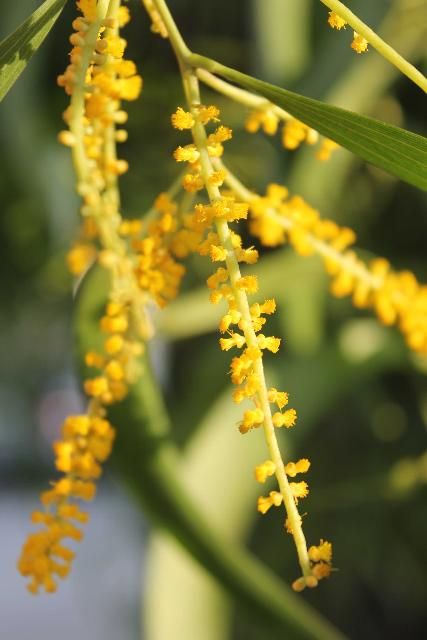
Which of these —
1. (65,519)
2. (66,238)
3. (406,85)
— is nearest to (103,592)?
(66,238)

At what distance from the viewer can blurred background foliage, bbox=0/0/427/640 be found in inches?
26.6

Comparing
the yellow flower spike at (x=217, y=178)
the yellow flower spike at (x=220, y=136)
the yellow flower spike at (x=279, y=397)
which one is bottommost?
the yellow flower spike at (x=279, y=397)

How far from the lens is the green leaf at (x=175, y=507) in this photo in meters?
0.53

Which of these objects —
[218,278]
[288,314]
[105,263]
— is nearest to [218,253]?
[218,278]

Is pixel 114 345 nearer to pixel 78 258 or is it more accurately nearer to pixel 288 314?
pixel 78 258

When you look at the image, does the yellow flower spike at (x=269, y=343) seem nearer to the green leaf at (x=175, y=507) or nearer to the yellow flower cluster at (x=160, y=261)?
the yellow flower cluster at (x=160, y=261)

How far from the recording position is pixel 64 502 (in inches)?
13.6

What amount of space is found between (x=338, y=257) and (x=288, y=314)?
413 millimetres

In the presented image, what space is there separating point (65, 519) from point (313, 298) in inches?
20.2

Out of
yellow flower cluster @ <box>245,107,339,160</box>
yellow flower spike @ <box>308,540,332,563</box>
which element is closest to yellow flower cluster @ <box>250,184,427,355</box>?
yellow flower cluster @ <box>245,107,339,160</box>

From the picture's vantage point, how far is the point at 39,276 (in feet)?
4.06

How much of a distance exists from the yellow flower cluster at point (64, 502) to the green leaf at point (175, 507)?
17 cm

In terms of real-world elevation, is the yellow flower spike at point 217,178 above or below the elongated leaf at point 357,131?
below

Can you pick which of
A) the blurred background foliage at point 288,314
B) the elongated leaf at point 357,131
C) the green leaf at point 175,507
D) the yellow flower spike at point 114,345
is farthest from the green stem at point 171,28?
the blurred background foliage at point 288,314
